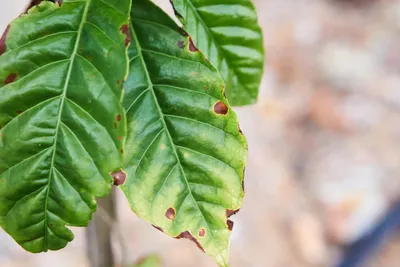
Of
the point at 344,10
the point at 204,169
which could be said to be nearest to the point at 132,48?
the point at 204,169

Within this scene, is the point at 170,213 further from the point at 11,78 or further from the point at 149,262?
the point at 149,262

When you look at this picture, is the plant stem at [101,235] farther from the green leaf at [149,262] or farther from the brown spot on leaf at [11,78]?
the brown spot on leaf at [11,78]

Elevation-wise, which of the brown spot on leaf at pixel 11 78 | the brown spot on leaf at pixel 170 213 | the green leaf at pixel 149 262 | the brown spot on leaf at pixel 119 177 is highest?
the brown spot on leaf at pixel 11 78

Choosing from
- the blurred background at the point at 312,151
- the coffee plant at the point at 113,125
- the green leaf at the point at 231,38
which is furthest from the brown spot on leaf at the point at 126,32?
the blurred background at the point at 312,151

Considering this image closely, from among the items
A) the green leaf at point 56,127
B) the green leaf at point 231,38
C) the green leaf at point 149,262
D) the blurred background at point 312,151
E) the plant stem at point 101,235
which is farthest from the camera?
the blurred background at point 312,151

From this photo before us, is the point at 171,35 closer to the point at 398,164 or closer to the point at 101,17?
the point at 101,17

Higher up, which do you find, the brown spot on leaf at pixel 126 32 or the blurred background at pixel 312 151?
the brown spot on leaf at pixel 126 32
